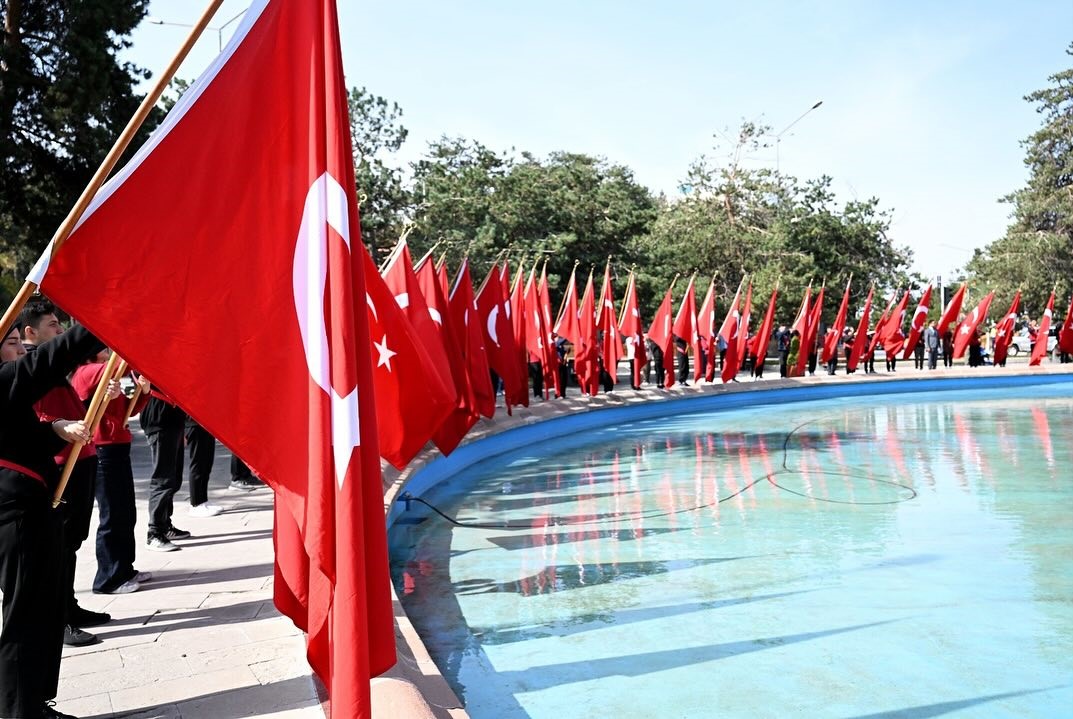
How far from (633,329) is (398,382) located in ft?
47.8

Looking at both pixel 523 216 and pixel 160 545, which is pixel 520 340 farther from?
pixel 523 216

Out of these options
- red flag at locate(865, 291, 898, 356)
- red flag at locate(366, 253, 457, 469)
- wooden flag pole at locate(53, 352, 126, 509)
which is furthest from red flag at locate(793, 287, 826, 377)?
wooden flag pole at locate(53, 352, 126, 509)

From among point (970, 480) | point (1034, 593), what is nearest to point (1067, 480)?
point (970, 480)

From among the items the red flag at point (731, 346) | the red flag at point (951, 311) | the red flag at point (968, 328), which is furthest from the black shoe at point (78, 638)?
the red flag at point (968, 328)

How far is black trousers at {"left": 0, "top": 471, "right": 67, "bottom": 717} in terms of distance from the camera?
11.8 feet

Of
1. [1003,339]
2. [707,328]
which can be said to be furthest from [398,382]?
[1003,339]

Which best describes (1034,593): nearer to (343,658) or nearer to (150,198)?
(343,658)

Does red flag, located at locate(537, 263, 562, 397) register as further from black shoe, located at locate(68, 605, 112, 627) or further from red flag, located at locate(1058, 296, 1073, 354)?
red flag, located at locate(1058, 296, 1073, 354)

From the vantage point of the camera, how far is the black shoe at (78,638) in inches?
190

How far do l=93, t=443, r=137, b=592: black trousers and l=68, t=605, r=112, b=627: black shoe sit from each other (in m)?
0.64

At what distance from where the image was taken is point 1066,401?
21469 millimetres

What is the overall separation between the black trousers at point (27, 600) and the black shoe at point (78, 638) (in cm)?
114

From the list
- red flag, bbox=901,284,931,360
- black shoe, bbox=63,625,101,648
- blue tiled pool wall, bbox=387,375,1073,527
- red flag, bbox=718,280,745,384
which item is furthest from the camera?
red flag, bbox=901,284,931,360

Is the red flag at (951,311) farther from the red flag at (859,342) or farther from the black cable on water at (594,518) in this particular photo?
the black cable on water at (594,518)
